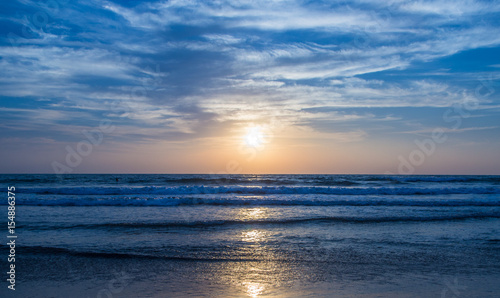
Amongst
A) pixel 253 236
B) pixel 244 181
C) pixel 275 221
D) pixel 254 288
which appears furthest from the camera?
pixel 244 181

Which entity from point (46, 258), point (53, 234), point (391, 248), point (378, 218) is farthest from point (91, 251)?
point (378, 218)

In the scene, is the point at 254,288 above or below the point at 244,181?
above

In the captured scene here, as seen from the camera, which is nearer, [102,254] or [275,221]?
[102,254]

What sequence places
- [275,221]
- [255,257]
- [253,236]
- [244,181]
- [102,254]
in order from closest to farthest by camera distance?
1. [255,257]
2. [102,254]
3. [253,236]
4. [275,221]
5. [244,181]

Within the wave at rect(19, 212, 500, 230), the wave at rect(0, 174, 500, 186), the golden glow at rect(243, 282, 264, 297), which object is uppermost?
the golden glow at rect(243, 282, 264, 297)

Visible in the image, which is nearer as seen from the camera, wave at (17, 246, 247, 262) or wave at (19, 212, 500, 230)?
wave at (17, 246, 247, 262)

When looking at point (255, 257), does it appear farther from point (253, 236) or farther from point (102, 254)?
point (102, 254)

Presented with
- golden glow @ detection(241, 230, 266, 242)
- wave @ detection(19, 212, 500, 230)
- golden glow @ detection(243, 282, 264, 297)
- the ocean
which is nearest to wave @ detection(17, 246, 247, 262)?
the ocean

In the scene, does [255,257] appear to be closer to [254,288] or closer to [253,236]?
[254,288]

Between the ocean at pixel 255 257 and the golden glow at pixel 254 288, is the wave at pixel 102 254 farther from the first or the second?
the golden glow at pixel 254 288

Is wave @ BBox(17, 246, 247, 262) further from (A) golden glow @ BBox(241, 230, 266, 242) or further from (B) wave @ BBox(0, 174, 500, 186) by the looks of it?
(B) wave @ BBox(0, 174, 500, 186)

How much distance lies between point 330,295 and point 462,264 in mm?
3675

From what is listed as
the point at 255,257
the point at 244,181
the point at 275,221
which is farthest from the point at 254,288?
the point at 244,181

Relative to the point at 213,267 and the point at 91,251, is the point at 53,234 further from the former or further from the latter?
the point at 213,267
